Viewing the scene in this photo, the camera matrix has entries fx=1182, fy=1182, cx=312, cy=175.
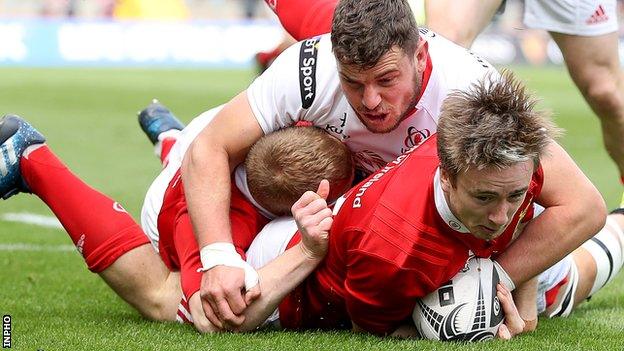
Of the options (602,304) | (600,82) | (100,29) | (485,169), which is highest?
(485,169)

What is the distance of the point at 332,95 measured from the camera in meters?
4.71

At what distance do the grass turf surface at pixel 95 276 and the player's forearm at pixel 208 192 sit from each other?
0.40m

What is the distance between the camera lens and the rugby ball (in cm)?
419

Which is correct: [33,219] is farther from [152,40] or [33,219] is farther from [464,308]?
[152,40]

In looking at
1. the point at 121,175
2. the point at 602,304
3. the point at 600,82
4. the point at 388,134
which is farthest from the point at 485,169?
the point at 121,175

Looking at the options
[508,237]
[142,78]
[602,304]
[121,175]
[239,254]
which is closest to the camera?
[508,237]

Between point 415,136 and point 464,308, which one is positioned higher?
point 415,136

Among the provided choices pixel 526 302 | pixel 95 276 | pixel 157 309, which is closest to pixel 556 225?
pixel 526 302

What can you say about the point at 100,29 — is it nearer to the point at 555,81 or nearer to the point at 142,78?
the point at 142,78

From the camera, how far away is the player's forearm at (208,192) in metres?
4.62

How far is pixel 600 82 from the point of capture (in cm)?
652

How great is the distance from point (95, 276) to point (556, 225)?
261 centimetres

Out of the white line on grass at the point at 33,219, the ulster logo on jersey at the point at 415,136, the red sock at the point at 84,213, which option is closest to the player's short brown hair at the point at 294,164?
the ulster logo on jersey at the point at 415,136

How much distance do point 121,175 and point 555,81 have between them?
14159mm
